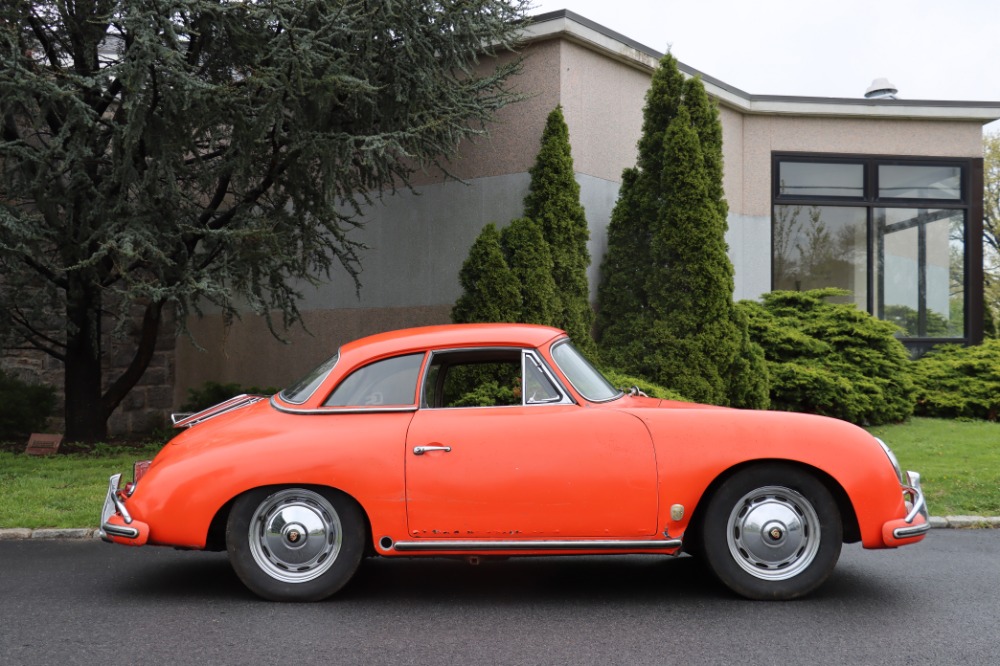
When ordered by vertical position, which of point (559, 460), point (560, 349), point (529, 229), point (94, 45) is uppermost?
point (94, 45)

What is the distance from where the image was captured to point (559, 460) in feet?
16.6

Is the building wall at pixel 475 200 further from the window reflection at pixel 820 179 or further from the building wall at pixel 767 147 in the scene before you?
the window reflection at pixel 820 179

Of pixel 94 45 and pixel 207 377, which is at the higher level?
pixel 94 45

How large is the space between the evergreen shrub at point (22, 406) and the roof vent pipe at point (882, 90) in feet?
47.9

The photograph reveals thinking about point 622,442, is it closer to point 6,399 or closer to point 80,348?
point 80,348

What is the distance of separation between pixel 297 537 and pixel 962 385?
11.8 meters

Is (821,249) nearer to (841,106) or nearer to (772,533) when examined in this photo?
(841,106)

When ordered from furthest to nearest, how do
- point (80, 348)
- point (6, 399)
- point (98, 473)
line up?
point (6, 399), point (80, 348), point (98, 473)

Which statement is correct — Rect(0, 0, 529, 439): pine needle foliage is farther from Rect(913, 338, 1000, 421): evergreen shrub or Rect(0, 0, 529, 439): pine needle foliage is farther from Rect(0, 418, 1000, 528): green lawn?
Rect(913, 338, 1000, 421): evergreen shrub

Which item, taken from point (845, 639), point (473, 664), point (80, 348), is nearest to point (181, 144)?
point (80, 348)

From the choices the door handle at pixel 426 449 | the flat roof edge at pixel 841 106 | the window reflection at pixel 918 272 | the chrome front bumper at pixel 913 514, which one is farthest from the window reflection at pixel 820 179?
the door handle at pixel 426 449

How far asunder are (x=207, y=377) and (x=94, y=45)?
21.8 ft

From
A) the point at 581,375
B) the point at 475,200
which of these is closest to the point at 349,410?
the point at 581,375

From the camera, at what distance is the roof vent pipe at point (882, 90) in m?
16.9
